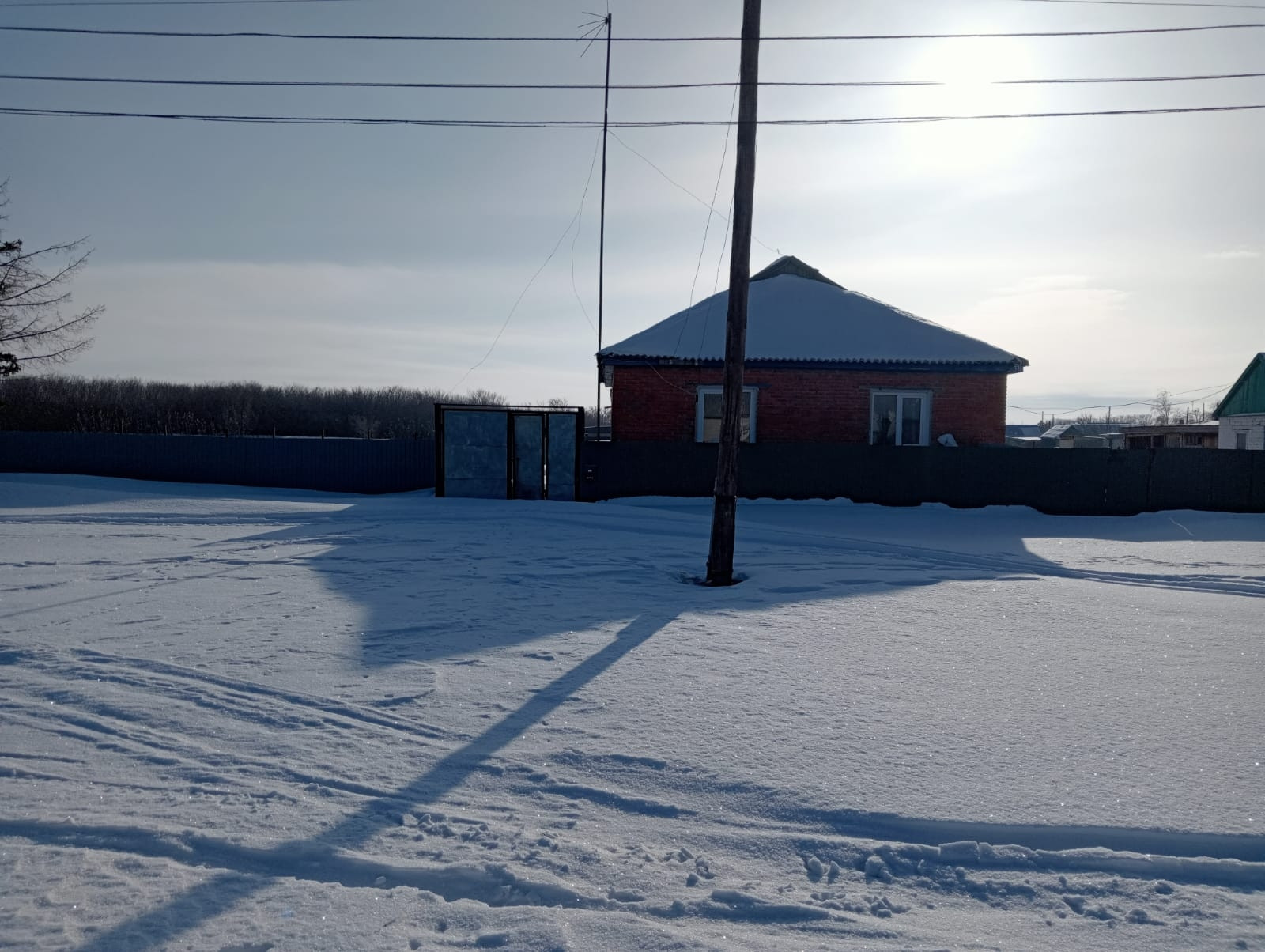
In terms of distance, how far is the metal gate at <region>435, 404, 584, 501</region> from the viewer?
1927 cm

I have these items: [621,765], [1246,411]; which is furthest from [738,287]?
[1246,411]

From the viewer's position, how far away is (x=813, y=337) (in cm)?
2080

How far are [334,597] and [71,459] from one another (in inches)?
761

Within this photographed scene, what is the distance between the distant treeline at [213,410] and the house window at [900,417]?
30073mm

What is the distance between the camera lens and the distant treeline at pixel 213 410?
50219 mm

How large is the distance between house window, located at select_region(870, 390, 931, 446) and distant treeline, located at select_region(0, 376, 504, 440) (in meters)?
30.1

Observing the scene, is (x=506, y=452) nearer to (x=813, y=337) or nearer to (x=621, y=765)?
(x=813, y=337)

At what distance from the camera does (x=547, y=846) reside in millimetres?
3664

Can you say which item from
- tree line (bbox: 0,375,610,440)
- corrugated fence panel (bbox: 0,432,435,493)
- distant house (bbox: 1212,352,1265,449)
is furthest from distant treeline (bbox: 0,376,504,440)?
distant house (bbox: 1212,352,1265,449)

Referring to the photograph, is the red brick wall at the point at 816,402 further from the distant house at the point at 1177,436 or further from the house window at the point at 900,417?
the distant house at the point at 1177,436

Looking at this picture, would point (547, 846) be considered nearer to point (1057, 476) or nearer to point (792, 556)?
point (792, 556)

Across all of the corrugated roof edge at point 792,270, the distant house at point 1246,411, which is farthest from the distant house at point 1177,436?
the corrugated roof edge at point 792,270

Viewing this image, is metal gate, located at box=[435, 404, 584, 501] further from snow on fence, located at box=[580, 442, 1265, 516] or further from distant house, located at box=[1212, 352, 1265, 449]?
distant house, located at box=[1212, 352, 1265, 449]

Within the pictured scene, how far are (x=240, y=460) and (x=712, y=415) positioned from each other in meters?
12.9
